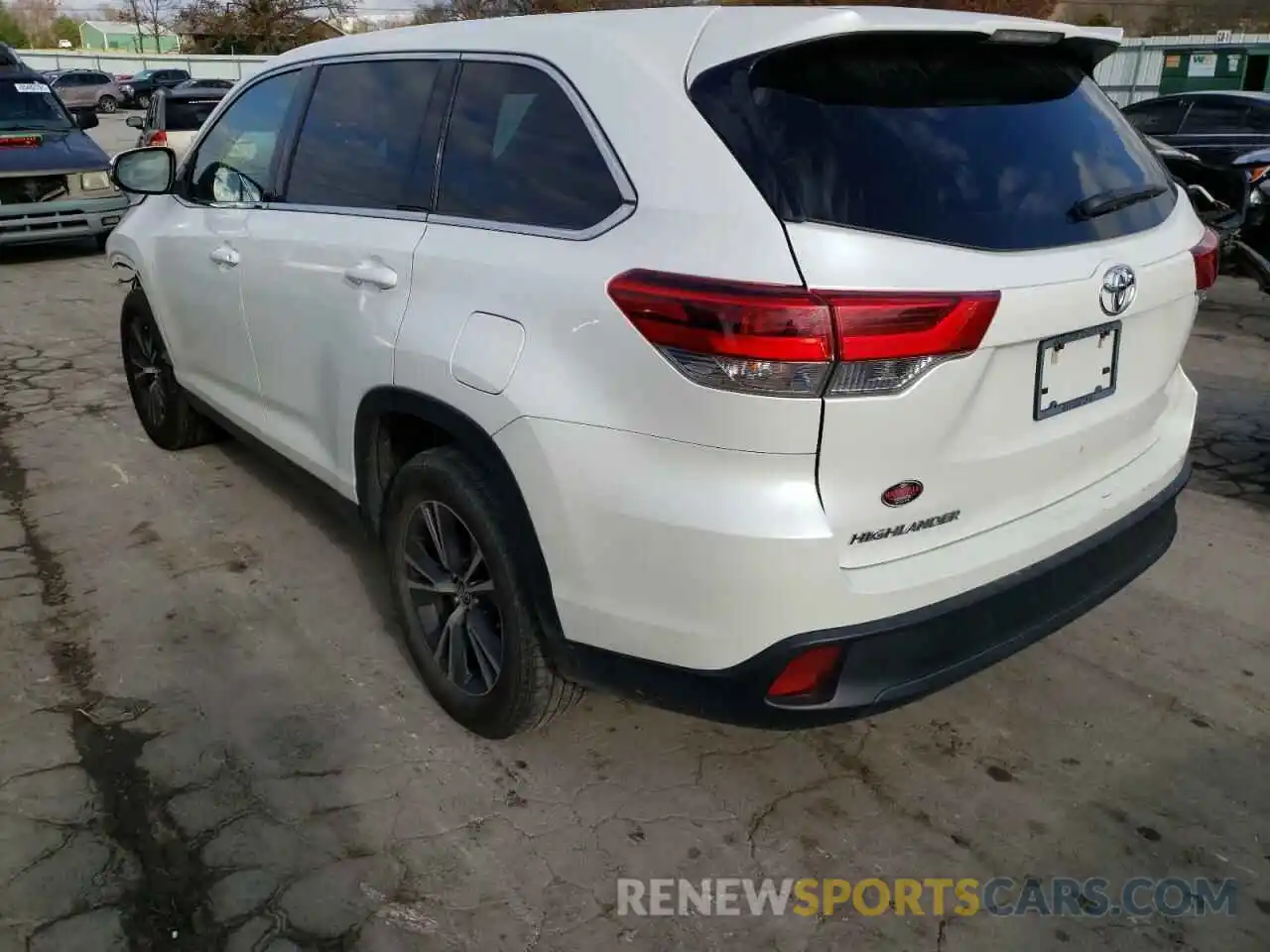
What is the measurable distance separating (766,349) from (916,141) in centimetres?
61

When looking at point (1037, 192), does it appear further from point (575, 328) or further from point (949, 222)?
point (575, 328)

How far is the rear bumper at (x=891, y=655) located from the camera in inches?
85.1

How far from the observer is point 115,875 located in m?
2.45

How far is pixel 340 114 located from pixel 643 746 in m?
2.16

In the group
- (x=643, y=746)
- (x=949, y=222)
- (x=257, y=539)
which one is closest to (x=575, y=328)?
(x=949, y=222)

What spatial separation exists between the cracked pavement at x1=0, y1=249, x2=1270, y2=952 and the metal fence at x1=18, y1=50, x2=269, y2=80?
1717 inches

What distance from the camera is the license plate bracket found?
2295 mm

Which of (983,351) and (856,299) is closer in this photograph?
(856,299)

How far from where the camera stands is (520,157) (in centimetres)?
257

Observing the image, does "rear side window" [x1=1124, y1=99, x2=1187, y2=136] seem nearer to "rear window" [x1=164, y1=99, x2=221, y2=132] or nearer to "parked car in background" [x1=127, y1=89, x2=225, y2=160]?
"parked car in background" [x1=127, y1=89, x2=225, y2=160]

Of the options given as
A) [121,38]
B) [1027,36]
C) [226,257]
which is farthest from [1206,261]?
[121,38]

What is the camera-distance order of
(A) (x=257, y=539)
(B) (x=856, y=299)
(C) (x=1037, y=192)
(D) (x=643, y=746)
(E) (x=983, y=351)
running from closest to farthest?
(B) (x=856, y=299) → (E) (x=983, y=351) → (C) (x=1037, y=192) → (D) (x=643, y=746) → (A) (x=257, y=539)

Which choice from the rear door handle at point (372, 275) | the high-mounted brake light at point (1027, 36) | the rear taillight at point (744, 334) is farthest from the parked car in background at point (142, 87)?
the rear taillight at point (744, 334)

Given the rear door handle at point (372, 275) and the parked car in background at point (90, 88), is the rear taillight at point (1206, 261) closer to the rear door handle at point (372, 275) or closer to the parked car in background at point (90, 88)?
the rear door handle at point (372, 275)
